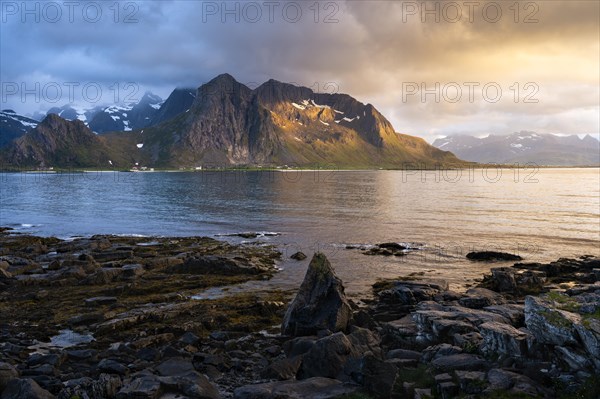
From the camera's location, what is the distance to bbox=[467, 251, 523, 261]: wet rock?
4991 cm

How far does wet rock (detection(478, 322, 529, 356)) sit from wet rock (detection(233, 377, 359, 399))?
254 inches

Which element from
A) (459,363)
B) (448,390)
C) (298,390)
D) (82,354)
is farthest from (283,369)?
(82,354)

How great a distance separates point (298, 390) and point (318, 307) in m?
9.05

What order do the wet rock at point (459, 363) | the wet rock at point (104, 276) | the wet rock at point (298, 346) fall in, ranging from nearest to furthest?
the wet rock at point (459, 363), the wet rock at point (298, 346), the wet rock at point (104, 276)

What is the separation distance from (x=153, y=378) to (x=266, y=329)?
1103 cm

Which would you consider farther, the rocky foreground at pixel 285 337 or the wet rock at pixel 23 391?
the rocky foreground at pixel 285 337

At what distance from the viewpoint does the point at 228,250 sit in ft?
178

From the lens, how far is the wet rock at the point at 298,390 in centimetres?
1633

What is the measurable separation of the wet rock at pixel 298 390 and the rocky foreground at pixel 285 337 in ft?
0.21

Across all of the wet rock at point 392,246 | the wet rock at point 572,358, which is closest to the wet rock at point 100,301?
the wet rock at point 572,358

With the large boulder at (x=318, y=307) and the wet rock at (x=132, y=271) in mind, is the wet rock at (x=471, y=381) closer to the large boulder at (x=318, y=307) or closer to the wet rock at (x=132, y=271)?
the large boulder at (x=318, y=307)

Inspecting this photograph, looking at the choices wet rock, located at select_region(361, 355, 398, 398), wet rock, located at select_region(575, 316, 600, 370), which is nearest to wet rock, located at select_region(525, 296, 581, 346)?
wet rock, located at select_region(575, 316, 600, 370)

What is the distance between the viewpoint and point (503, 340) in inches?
724

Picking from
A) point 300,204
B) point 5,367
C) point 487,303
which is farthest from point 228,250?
point 300,204
